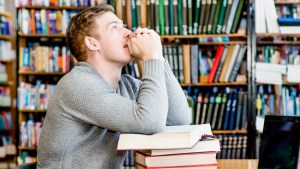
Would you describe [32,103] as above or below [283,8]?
below

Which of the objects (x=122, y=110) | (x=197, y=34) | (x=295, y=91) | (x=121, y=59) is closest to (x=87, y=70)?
(x=121, y=59)

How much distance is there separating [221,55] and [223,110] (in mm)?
466

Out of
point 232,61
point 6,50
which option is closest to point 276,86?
point 232,61

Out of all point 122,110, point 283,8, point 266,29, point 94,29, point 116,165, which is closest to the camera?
point 122,110

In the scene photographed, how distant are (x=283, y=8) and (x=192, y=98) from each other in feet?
4.09

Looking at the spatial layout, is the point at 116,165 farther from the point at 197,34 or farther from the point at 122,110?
the point at 197,34

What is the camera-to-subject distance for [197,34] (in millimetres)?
4258

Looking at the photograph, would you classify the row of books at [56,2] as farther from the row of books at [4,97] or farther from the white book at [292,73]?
the row of books at [4,97]

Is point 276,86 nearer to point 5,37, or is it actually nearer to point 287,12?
point 287,12

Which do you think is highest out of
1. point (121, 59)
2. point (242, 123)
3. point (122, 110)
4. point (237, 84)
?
point (121, 59)

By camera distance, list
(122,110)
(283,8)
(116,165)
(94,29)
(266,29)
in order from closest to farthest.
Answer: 1. (122,110)
2. (116,165)
3. (94,29)
4. (266,29)
5. (283,8)

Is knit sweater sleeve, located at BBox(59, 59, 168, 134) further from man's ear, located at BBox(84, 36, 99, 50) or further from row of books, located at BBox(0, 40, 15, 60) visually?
row of books, located at BBox(0, 40, 15, 60)

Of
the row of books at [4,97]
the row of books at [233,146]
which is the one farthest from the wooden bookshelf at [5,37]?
the row of books at [233,146]

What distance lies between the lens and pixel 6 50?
7.45 metres
